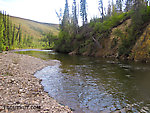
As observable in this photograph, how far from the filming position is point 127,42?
2677 cm

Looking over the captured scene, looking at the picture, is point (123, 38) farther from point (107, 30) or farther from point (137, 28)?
point (107, 30)

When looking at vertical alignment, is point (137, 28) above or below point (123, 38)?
above

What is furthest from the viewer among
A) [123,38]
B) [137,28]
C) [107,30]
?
[107,30]

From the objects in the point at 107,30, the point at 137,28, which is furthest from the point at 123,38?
the point at 107,30

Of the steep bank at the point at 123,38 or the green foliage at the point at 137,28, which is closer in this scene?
the steep bank at the point at 123,38

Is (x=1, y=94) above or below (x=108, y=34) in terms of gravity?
below

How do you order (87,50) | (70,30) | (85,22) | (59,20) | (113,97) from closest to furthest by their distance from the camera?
1. (113,97)
2. (87,50)
3. (85,22)
4. (70,30)
5. (59,20)

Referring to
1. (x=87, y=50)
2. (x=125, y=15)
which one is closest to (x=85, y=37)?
(x=87, y=50)

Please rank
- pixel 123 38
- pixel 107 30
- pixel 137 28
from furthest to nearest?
pixel 107 30
pixel 123 38
pixel 137 28

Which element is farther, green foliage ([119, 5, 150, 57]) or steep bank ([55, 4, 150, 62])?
green foliage ([119, 5, 150, 57])

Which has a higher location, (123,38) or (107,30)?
(107,30)

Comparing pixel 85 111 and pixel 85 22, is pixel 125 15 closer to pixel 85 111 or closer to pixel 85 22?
pixel 85 22

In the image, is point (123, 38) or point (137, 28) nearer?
point (137, 28)

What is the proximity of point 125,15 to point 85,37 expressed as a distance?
1656cm
